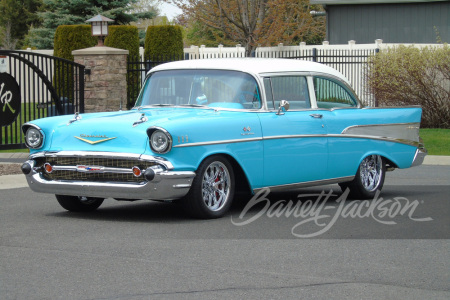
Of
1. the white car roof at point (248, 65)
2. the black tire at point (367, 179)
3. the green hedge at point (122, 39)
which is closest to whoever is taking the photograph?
the white car roof at point (248, 65)

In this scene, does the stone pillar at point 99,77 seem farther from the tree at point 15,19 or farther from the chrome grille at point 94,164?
the tree at point 15,19

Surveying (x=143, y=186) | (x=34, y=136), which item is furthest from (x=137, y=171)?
(x=34, y=136)

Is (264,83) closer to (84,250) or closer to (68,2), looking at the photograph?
(84,250)

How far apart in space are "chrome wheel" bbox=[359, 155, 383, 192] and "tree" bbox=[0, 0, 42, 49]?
4718 centimetres

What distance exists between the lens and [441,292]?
5.84 metres

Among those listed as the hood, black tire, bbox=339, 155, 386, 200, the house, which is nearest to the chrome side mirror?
the hood

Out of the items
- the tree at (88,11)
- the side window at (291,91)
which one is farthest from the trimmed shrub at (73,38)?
the side window at (291,91)

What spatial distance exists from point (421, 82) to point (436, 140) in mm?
3747

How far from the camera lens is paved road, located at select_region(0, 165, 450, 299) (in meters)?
5.84

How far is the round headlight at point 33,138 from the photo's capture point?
8984mm


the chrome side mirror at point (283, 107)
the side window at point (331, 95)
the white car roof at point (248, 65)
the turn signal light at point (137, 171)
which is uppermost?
the white car roof at point (248, 65)

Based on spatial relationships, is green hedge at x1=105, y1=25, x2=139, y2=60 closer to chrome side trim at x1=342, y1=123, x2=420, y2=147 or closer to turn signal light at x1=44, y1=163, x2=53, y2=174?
chrome side trim at x1=342, y1=123, x2=420, y2=147

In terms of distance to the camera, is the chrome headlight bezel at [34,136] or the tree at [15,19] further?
the tree at [15,19]

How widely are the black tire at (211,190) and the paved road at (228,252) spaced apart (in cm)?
14
